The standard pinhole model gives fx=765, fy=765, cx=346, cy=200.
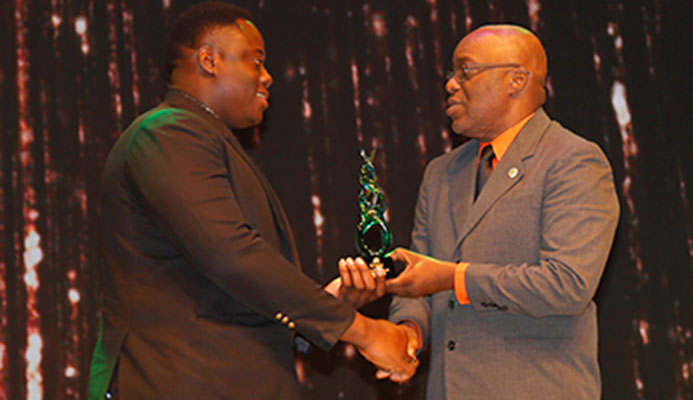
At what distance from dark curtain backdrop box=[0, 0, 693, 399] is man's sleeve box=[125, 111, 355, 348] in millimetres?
2140

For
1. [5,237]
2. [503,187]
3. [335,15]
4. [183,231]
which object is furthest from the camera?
[335,15]

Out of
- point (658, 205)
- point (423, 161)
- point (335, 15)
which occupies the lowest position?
point (658, 205)

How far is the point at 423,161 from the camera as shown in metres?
3.97

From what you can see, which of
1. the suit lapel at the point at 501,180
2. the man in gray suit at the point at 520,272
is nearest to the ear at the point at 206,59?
the man in gray suit at the point at 520,272

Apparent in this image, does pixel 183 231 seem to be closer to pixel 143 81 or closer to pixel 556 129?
pixel 556 129

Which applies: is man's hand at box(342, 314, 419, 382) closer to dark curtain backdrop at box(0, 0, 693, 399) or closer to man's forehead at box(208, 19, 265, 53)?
man's forehead at box(208, 19, 265, 53)

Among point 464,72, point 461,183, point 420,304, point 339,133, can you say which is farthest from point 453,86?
point 339,133

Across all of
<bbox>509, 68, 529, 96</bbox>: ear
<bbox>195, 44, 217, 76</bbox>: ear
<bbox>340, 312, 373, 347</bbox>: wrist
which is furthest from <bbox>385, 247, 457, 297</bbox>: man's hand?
<bbox>195, 44, 217, 76</bbox>: ear

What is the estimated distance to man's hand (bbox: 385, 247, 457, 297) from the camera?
2100 mm

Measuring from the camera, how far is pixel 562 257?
202cm

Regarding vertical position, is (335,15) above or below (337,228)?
above

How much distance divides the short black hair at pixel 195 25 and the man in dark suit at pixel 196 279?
27 centimetres

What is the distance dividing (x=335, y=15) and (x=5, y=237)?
1990 mm

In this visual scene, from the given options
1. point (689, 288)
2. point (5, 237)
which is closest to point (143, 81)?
Answer: point (5, 237)
